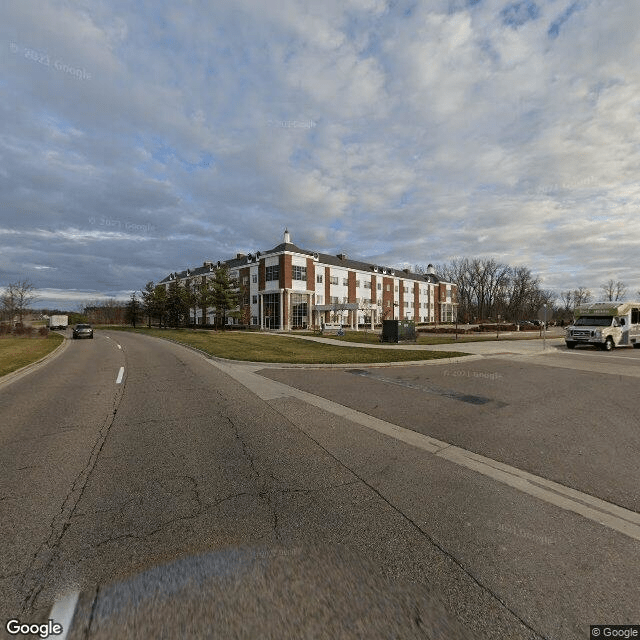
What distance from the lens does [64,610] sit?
7.13 ft

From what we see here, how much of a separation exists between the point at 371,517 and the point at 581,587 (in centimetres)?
164

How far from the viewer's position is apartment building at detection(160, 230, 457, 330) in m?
47.4

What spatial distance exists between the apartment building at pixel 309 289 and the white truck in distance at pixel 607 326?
24.5m

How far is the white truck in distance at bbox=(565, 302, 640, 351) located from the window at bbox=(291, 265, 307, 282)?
33.4 meters

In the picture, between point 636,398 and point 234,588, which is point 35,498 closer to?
point 234,588

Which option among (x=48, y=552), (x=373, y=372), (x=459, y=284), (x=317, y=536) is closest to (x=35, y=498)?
(x=48, y=552)

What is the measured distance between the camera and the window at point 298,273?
47941 mm

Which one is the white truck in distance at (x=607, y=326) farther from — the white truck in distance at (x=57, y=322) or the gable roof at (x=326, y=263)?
the white truck in distance at (x=57, y=322)

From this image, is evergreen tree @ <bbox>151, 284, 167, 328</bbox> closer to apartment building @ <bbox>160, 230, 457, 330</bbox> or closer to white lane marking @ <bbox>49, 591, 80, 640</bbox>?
apartment building @ <bbox>160, 230, 457, 330</bbox>

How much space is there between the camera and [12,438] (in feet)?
18.5

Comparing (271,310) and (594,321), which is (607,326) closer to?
(594,321)

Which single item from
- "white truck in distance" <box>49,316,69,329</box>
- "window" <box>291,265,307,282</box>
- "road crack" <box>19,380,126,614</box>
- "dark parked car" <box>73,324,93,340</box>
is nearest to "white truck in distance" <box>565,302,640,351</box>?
"road crack" <box>19,380,126,614</box>

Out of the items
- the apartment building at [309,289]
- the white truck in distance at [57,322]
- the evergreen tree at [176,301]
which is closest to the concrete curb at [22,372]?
the apartment building at [309,289]

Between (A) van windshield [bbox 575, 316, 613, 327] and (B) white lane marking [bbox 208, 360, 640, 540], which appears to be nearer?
(B) white lane marking [bbox 208, 360, 640, 540]
